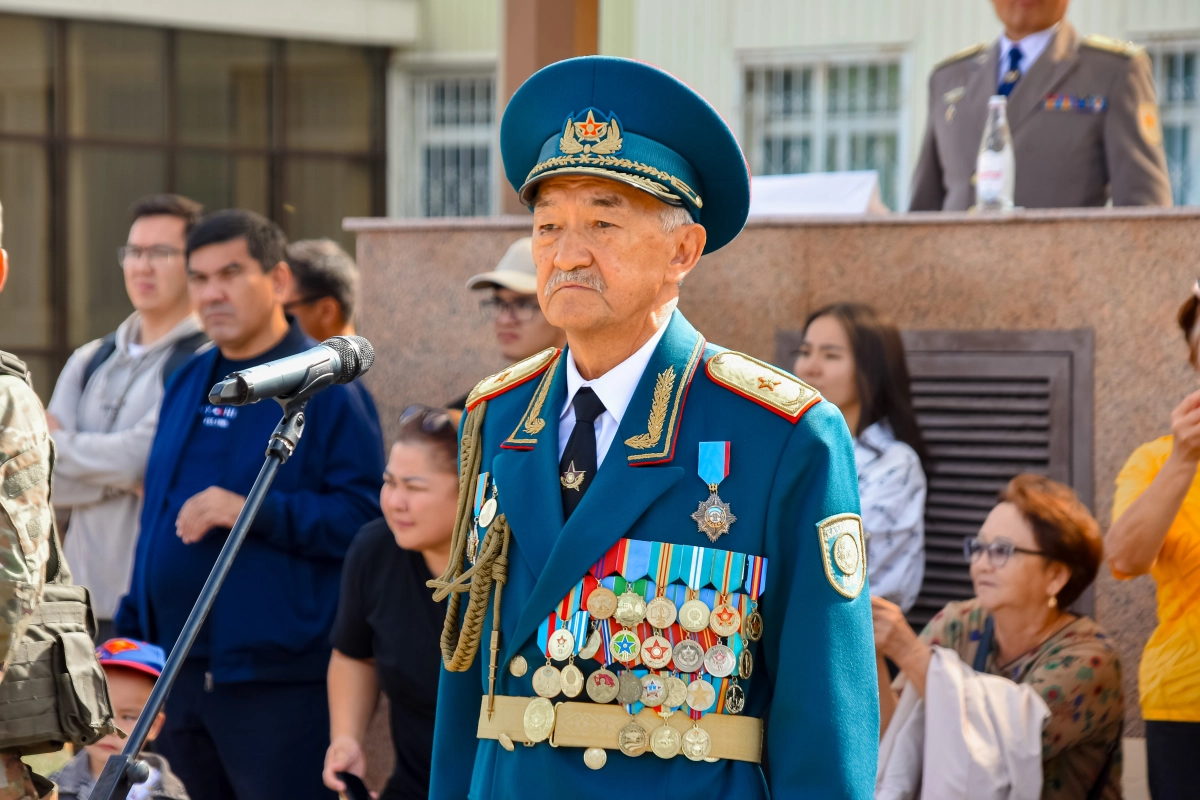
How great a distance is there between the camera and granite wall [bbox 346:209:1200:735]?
4832mm

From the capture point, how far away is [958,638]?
423cm

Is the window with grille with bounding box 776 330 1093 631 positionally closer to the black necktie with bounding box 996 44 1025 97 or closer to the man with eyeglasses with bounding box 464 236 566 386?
the black necktie with bounding box 996 44 1025 97

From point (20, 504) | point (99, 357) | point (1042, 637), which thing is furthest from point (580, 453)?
point (99, 357)

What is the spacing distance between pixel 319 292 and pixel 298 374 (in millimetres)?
3444

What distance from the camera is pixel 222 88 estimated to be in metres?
14.0

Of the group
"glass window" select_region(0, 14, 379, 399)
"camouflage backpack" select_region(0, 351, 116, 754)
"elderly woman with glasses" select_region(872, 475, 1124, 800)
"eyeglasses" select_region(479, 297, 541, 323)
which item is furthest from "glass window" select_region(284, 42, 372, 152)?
"camouflage backpack" select_region(0, 351, 116, 754)

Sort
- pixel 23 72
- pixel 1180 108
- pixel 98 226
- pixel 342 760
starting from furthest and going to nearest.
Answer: pixel 98 226
pixel 23 72
pixel 1180 108
pixel 342 760

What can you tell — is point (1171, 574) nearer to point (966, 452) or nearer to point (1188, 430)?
point (1188, 430)

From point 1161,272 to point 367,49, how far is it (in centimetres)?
1075

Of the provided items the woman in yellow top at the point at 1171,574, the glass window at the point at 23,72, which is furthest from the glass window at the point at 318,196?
the woman in yellow top at the point at 1171,574

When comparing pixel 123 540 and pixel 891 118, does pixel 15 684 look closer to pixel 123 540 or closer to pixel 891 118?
pixel 123 540

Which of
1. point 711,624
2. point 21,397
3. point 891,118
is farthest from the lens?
point 891,118

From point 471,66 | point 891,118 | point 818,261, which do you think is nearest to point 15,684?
point 818,261

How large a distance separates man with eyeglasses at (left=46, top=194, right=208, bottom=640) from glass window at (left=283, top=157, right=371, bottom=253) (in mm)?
8836
